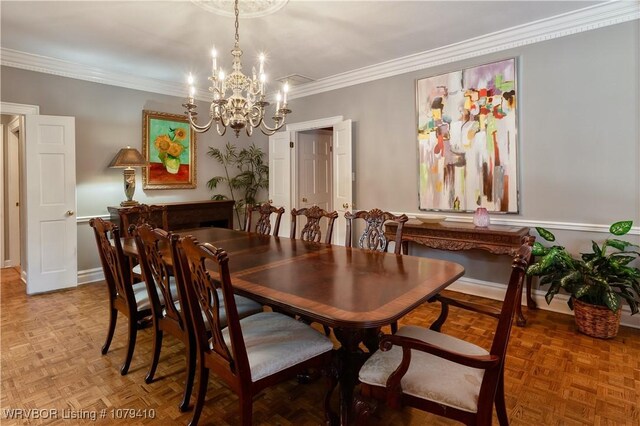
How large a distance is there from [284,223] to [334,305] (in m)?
4.20

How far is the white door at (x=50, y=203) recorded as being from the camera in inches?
150

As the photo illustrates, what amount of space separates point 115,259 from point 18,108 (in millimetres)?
2827

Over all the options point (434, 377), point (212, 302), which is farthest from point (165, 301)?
point (434, 377)

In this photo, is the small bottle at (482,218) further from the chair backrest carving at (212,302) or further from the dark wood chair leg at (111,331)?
the dark wood chair leg at (111,331)

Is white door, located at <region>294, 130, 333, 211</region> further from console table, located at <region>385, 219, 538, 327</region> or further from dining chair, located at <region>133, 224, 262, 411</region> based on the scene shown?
dining chair, located at <region>133, 224, 262, 411</region>

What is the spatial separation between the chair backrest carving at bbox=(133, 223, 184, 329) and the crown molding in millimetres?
3235

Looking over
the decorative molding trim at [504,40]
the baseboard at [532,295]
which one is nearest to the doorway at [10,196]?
the decorative molding trim at [504,40]

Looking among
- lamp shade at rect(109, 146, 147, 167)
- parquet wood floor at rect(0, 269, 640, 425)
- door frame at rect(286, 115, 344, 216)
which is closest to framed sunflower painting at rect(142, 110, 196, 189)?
lamp shade at rect(109, 146, 147, 167)

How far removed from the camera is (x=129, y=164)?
13.7 ft

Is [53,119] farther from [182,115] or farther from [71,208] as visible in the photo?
[182,115]

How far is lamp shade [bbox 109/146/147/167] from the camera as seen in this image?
4168 millimetres

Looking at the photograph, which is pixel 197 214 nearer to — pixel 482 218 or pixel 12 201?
pixel 12 201

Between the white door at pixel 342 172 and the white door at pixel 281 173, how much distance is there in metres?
0.85

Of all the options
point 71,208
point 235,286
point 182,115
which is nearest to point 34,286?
point 71,208
